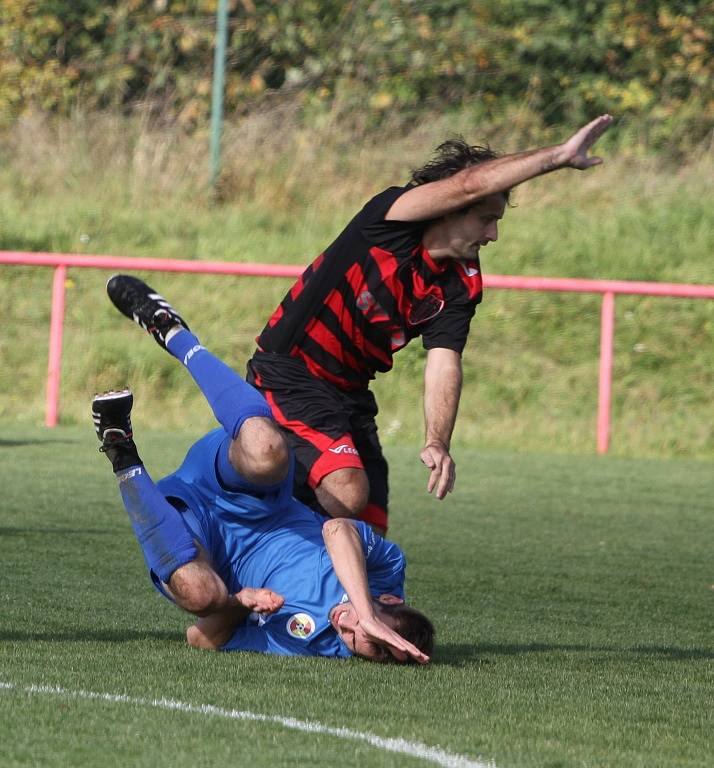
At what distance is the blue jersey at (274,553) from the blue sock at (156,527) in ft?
0.69

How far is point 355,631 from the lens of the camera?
494 cm

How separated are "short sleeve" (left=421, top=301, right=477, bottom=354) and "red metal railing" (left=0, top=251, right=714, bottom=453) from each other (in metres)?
7.45

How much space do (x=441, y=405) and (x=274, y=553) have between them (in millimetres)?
807

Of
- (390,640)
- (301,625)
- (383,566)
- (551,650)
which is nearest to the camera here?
(390,640)

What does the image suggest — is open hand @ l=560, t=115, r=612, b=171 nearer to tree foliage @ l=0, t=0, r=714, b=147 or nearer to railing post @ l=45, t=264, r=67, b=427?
railing post @ l=45, t=264, r=67, b=427

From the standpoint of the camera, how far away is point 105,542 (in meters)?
7.69

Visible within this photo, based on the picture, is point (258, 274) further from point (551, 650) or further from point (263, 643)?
point (263, 643)

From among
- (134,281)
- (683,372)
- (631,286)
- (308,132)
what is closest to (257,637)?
(134,281)

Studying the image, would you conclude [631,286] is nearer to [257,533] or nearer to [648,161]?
[648,161]

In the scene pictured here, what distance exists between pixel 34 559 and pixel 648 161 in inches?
524

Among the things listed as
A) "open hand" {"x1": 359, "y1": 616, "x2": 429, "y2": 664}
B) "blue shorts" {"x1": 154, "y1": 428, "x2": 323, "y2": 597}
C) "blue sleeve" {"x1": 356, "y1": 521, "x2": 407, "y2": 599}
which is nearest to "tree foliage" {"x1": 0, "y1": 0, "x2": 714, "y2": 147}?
"blue shorts" {"x1": 154, "y1": 428, "x2": 323, "y2": 597}

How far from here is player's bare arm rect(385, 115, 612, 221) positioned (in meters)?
4.71

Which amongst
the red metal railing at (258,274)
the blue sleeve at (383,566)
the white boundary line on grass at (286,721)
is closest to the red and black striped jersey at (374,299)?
the blue sleeve at (383,566)

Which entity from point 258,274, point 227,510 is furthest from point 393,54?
point 227,510
